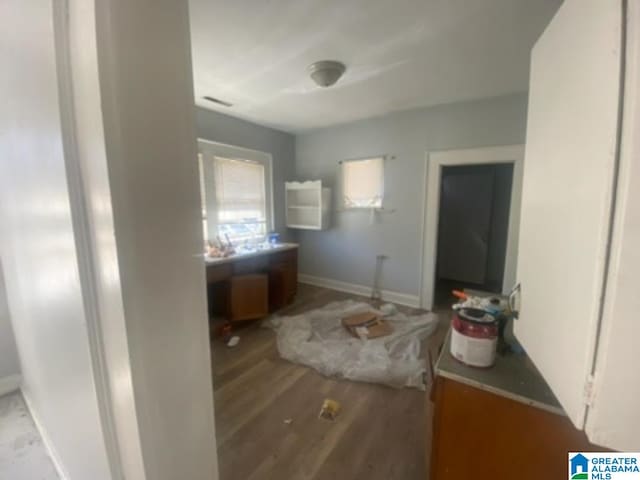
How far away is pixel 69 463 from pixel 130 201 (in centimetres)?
152

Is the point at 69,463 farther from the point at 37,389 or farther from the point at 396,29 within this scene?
the point at 396,29

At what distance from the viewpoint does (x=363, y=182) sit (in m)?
3.79

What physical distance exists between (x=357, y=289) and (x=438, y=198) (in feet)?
5.76

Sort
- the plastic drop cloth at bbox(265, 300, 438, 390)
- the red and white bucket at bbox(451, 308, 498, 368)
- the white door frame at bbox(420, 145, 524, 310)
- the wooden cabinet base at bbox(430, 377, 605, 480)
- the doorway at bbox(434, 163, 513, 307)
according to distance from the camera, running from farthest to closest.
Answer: the doorway at bbox(434, 163, 513, 307) < the white door frame at bbox(420, 145, 524, 310) < the plastic drop cloth at bbox(265, 300, 438, 390) < the red and white bucket at bbox(451, 308, 498, 368) < the wooden cabinet base at bbox(430, 377, 605, 480)

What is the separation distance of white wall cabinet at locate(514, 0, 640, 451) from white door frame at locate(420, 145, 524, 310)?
97.4 inches

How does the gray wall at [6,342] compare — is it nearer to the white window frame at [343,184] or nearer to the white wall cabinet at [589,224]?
the white wall cabinet at [589,224]

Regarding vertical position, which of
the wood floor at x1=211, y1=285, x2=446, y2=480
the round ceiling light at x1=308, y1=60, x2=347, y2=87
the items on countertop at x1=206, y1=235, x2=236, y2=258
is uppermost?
the round ceiling light at x1=308, y1=60, x2=347, y2=87

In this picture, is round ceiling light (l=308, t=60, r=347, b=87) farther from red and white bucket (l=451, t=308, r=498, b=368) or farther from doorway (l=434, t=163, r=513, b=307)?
doorway (l=434, t=163, r=513, b=307)

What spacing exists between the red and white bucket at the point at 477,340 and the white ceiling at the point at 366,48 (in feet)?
5.73

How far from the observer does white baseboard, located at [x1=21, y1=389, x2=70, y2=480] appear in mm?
1330

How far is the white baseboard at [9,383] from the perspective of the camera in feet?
6.51

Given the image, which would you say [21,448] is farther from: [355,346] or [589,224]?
[589,224]

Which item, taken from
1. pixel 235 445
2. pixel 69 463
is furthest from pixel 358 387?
pixel 69 463

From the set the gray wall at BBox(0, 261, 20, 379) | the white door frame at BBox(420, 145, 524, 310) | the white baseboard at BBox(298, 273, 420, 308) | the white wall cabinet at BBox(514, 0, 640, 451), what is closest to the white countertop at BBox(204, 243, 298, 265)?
the white baseboard at BBox(298, 273, 420, 308)
